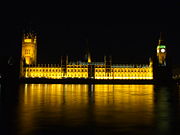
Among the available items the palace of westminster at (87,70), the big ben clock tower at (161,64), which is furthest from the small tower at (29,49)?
the big ben clock tower at (161,64)

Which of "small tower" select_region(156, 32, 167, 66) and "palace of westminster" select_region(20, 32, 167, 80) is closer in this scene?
"palace of westminster" select_region(20, 32, 167, 80)

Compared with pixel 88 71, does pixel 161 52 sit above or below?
above

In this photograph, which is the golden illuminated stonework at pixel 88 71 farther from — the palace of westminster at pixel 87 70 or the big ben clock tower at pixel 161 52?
the big ben clock tower at pixel 161 52

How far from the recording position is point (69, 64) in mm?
101188

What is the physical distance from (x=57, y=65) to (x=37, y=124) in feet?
290

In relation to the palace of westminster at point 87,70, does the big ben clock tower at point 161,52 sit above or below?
above

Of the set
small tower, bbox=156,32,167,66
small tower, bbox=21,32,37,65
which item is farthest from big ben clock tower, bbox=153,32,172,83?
small tower, bbox=21,32,37,65

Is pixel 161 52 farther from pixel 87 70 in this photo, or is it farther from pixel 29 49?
pixel 29 49

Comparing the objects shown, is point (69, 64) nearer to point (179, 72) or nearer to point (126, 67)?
point (126, 67)

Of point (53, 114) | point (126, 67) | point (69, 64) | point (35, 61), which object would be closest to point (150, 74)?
point (126, 67)

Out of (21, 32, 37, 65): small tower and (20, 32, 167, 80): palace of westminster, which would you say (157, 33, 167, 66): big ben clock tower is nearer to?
(20, 32, 167, 80): palace of westminster

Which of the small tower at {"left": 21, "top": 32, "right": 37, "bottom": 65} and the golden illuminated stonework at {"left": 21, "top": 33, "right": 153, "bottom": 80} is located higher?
the small tower at {"left": 21, "top": 32, "right": 37, "bottom": 65}

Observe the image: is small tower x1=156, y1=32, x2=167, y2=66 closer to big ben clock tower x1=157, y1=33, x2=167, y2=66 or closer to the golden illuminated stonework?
big ben clock tower x1=157, y1=33, x2=167, y2=66

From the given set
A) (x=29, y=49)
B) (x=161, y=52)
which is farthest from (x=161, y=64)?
(x=29, y=49)
